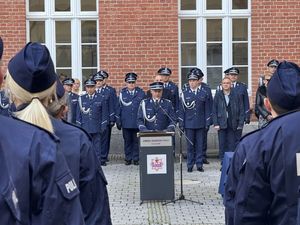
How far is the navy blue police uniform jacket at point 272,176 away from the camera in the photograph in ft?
12.1

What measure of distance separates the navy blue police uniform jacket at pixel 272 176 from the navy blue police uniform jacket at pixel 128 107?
1200 centimetres

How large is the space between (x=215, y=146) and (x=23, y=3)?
5.75 meters

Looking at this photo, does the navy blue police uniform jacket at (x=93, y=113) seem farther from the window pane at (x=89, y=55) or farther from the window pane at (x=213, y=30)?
the window pane at (x=213, y=30)

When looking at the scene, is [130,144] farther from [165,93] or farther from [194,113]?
[194,113]

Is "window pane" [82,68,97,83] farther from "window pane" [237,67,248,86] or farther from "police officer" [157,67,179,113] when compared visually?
"window pane" [237,67,248,86]

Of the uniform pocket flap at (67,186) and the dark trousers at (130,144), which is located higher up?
the uniform pocket flap at (67,186)

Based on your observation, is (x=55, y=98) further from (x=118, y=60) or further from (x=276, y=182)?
(x=118, y=60)

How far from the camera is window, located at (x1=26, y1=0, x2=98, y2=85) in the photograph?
17562 mm

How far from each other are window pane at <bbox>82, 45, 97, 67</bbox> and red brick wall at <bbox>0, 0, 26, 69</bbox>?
1601mm

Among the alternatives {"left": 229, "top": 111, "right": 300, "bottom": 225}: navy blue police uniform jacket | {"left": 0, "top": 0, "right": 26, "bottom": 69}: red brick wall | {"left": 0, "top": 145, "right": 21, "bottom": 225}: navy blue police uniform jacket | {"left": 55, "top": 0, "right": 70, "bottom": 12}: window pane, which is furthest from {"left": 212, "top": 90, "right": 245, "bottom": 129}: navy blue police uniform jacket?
{"left": 0, "top": 145, "right": 21, "bottom": 225}: navy blue police uniform jacket

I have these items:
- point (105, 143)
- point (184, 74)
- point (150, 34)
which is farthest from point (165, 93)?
point (184, 74)

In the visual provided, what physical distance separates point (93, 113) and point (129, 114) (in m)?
0.80

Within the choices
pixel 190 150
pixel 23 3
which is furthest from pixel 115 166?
pixel 23 3

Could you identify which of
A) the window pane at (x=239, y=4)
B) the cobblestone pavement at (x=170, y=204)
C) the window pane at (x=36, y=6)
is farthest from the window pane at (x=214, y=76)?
the window pane at (x=36, y=6)
